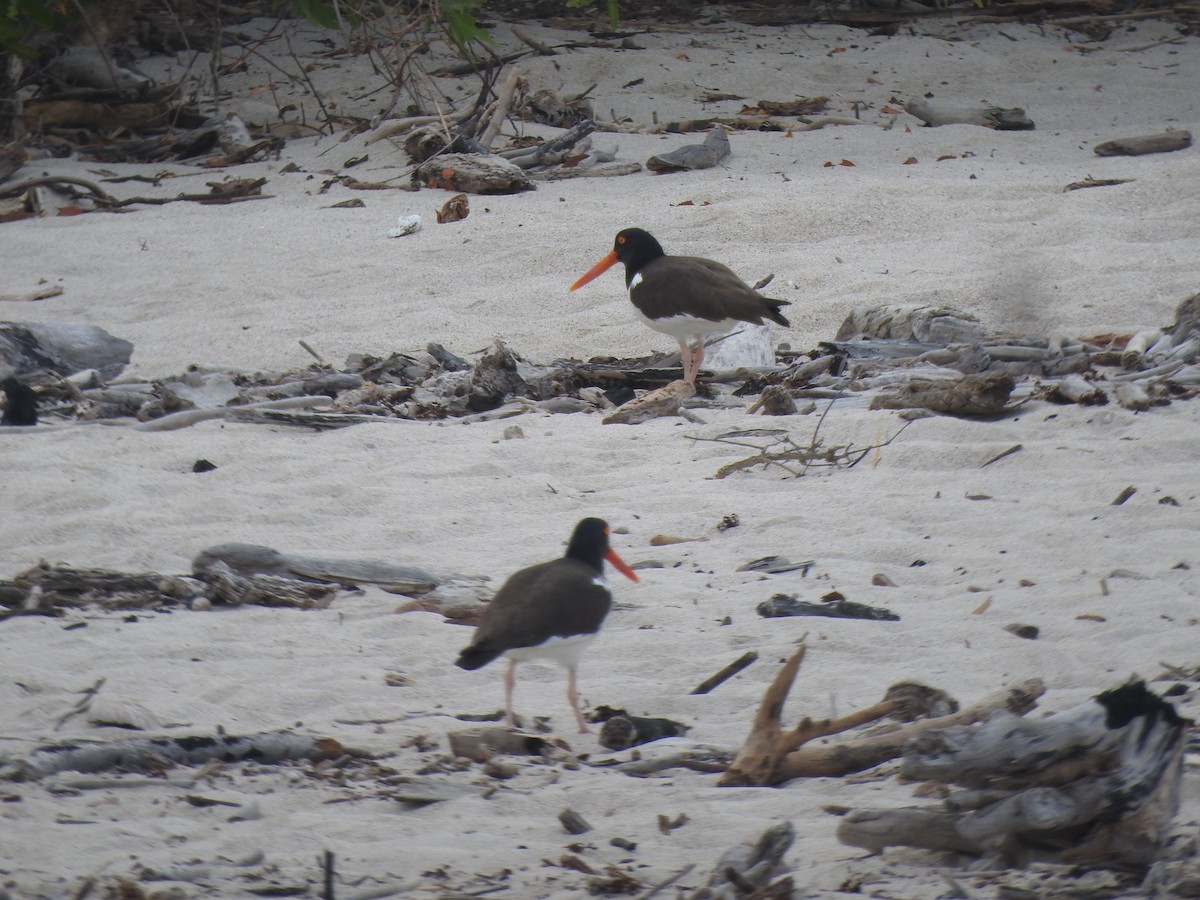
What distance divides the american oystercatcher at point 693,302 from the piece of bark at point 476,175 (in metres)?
3.04

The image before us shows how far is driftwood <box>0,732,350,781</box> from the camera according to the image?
269cm

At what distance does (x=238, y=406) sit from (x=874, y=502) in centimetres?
291

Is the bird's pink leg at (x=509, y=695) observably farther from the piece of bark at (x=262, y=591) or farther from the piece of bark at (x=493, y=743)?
the piece of bark at (x=262, y=591)

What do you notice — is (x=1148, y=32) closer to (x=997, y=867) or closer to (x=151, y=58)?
(x=151, y=58)

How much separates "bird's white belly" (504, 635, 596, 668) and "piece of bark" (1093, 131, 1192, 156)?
7598mm

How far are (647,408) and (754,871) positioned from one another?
3.54 m

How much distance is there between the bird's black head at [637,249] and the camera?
675 cm

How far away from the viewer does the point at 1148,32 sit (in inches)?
502

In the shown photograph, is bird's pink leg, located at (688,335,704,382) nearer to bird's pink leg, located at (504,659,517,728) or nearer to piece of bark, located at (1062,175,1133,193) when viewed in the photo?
bird's pink leg, located at (504,659,517,728)

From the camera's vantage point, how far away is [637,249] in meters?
6.79

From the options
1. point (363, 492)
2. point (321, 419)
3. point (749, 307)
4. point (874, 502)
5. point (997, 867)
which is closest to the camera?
Result: point (997, 867)

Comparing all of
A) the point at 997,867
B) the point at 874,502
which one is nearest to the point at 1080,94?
the point at 874,502

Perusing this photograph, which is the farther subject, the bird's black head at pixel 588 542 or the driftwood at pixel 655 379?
the driftwood at pixel 655 379

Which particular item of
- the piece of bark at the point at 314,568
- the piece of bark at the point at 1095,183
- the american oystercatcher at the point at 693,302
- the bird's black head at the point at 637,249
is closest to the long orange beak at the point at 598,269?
the bird's black head at the point at 637,249
